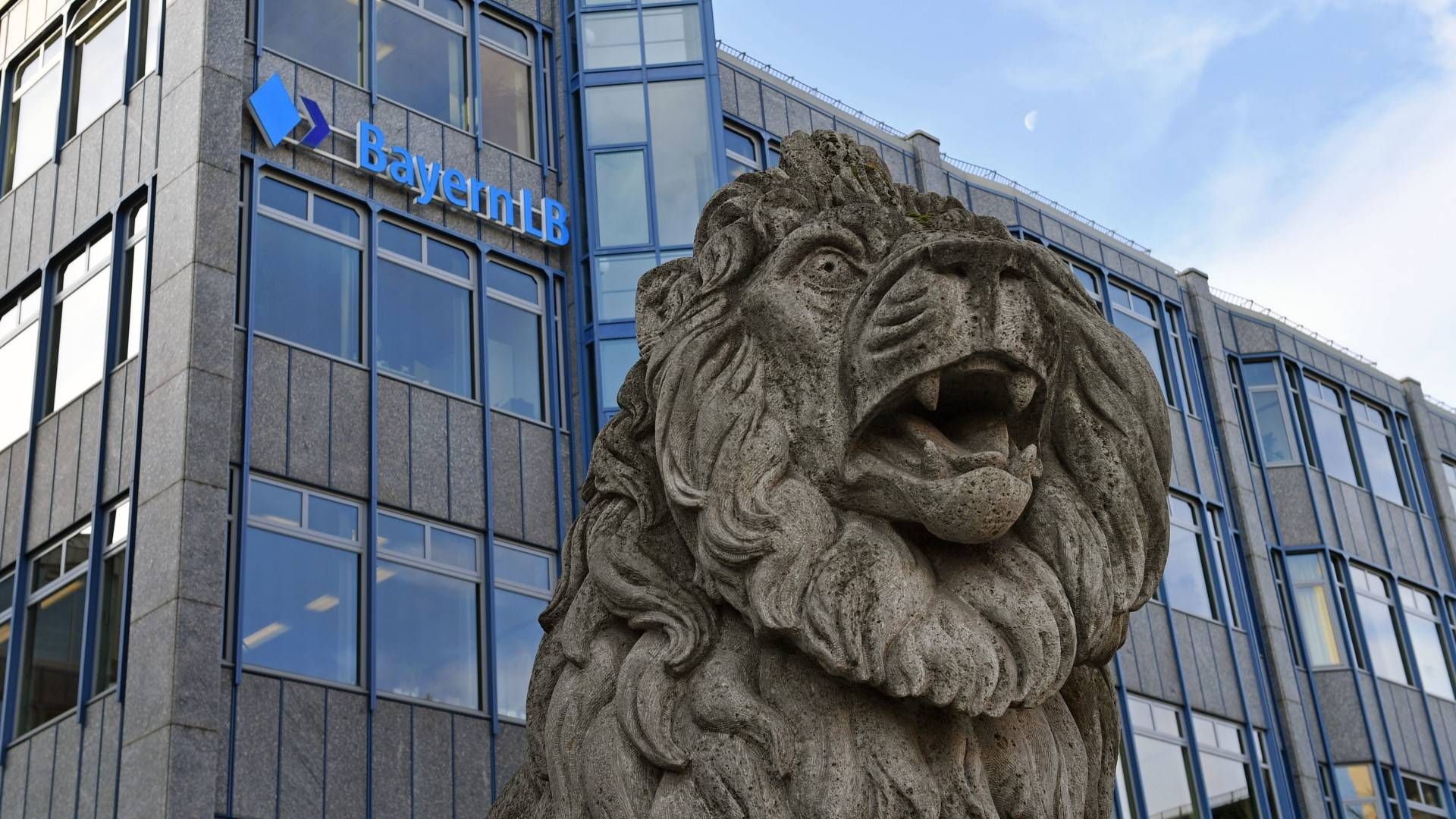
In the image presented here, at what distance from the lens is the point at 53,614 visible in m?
16.7

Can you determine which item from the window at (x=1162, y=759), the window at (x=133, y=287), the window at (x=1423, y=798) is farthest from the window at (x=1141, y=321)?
the window at (x=133, y=287)

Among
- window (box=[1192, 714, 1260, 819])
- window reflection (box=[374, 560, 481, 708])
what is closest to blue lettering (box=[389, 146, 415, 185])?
window reflection (box=[374, 560, 481, 708])

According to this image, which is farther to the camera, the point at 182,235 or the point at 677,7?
the point at 677,7

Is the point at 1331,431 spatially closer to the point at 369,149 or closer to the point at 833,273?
the point at 369,149

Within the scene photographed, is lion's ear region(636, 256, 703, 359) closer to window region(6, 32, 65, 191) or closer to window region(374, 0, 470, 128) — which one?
window region(374, 0, 470, 128)

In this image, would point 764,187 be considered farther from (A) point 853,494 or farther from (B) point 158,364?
(B) point 158,364

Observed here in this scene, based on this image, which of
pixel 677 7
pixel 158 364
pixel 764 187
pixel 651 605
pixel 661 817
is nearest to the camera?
pixel 661 817

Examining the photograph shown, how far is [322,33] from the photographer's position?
18.9 meters

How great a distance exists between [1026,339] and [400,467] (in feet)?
44.0

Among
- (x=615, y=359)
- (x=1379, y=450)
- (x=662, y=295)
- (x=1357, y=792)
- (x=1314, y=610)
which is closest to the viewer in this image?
(x=662, y=295)

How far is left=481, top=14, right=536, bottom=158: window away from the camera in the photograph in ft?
67.3

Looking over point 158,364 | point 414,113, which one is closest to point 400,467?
point 158,364

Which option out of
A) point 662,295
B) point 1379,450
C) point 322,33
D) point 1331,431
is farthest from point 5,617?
point 1379,450

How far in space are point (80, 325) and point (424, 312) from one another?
3341 mm
